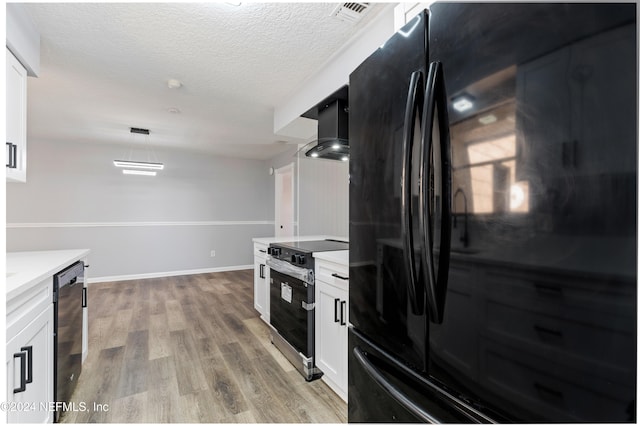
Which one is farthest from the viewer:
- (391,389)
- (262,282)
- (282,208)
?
(282,208)

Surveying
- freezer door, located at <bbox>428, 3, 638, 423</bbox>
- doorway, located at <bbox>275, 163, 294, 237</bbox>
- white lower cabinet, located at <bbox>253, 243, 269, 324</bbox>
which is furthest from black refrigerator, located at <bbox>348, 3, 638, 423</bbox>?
doorway, located at <bbox>275, 163, 294, 237</bbox>

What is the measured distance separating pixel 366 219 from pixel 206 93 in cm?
249

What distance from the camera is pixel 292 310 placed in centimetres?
231

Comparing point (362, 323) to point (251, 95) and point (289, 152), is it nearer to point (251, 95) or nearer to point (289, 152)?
point (251, 95)

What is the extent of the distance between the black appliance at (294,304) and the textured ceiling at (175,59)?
4.86ft

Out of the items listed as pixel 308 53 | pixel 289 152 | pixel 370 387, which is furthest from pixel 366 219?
pixel 289 152

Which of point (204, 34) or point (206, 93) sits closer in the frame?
point (204, 34)

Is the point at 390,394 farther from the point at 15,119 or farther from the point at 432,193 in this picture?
the point at 15,119

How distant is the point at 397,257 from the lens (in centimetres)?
89

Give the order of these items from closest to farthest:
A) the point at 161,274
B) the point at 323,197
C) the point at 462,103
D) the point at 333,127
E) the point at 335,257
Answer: the point at 462,103, the point at 335,257, the point at 333,127, the point at 323,197, the point at 161,274

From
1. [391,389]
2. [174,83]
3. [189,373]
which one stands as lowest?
[189,373]

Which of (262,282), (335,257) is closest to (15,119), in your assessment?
(335,257)

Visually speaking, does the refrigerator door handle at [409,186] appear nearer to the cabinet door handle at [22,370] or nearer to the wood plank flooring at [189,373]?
the wood plank flooring at [189,373]

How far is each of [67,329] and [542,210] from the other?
2.34m
